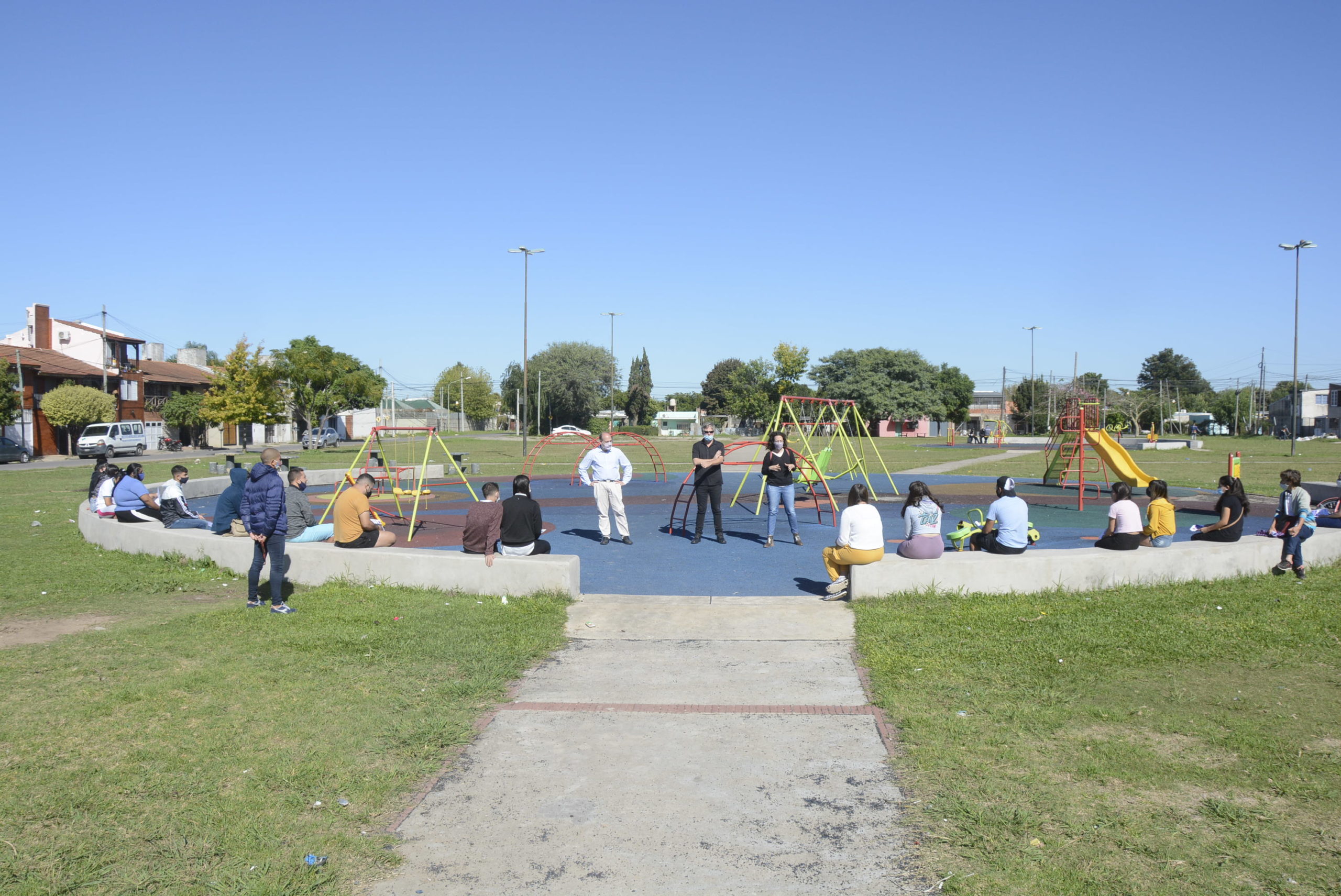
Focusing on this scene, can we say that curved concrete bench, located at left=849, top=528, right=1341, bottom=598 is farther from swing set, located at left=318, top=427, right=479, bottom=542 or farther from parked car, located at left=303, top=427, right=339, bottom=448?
parked car, located at left=303, top=427, right=339, bottom=448

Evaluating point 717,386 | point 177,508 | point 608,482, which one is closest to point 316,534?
point 177,508

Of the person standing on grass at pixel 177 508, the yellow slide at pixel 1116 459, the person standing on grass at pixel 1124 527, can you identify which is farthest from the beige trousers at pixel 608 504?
the yellow slide at pixel 1116 459

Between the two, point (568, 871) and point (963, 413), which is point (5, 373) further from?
point (963, 413)

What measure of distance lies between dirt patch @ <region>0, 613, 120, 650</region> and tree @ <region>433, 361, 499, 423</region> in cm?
8773

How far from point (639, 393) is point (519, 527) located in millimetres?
98978

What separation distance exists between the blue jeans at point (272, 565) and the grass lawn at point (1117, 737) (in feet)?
18.7

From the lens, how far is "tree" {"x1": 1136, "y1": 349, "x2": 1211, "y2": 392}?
407 ft

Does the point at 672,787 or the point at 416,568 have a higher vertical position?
the point at 416,568

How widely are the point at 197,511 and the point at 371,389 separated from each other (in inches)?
1768

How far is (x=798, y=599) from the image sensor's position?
974 centimetres

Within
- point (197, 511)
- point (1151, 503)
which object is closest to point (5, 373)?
point (197, 511)

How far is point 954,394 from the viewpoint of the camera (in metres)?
94.6

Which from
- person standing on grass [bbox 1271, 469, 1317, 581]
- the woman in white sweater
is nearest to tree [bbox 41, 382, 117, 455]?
the woman in white sweater

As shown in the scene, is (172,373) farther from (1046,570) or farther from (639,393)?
(1046,570)
